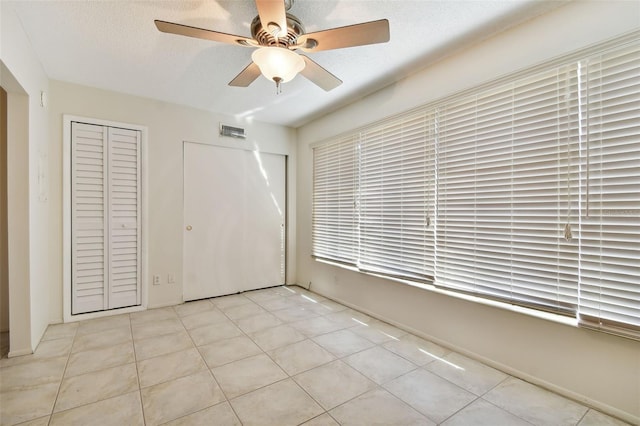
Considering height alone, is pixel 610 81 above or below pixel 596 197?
above

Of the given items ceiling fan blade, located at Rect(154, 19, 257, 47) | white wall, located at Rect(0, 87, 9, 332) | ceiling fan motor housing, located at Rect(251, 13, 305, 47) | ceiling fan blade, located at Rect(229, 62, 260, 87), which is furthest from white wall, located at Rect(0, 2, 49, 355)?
ceiling fan motor housing, located at Rect(251, 13, 305, 47)

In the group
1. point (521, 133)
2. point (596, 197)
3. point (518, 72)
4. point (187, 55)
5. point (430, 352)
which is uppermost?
point (187, 55)

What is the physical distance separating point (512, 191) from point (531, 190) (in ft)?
0.38

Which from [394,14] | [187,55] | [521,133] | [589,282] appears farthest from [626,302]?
[187,55]

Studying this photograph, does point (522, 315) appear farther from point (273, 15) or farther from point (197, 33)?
point (197, 33)

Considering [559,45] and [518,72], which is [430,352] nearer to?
[518,72]

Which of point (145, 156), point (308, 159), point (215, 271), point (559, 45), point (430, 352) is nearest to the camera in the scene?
point (559, 45)

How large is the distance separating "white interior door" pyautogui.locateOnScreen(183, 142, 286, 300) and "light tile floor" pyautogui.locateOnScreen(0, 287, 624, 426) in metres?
1.01

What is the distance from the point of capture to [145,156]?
3.46 metres

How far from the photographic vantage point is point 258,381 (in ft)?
6.70

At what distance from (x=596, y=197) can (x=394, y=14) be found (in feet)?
5.66

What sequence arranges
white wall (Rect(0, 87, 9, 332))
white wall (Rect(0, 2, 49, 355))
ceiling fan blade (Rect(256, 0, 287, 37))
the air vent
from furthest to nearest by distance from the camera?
1. the air vent
2. white wall (Rect(0, 87, 9, 332))
3. white wall (Rect(0, 2, 49, 355))
4. ceiling fan blade (Rect(256, 0, 287, 37))

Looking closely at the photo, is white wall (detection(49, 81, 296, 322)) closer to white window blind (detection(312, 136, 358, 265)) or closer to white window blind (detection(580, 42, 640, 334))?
white window blind (detection(312, 136, 358, 265))

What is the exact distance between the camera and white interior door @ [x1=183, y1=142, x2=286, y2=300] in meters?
3.81
